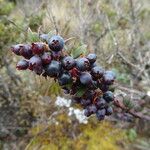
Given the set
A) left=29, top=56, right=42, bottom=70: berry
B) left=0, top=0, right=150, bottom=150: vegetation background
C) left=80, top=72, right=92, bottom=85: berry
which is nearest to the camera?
left=29, top=56, right=42, bottom=70: berry

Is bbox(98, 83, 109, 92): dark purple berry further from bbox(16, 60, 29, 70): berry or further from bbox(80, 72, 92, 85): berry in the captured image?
bbox(16, 60, 29, 70): berry

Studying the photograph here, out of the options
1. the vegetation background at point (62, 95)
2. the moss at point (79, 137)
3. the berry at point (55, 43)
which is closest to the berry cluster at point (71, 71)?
the berry at point (55, 43)

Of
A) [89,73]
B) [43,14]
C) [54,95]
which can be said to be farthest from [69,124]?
[89,73]

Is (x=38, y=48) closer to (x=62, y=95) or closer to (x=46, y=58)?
(x=46, y=58)

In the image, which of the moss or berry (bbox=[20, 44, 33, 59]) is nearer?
berry (bbox=[20, 44, 33, 59])

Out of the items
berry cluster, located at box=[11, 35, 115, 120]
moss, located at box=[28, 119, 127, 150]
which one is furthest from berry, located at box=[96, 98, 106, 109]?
moss, located at box=[28, 119, 127, 150]

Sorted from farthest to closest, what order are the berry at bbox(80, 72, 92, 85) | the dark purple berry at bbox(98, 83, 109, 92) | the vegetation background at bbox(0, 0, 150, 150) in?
the vegetation background at bbox(0, 0, 150, 150) < the dark purple berry at bbox(98, 83, 109, 92) < the berry at bbox(80, 72, 92, 85)

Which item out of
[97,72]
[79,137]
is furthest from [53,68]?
[79,137]
